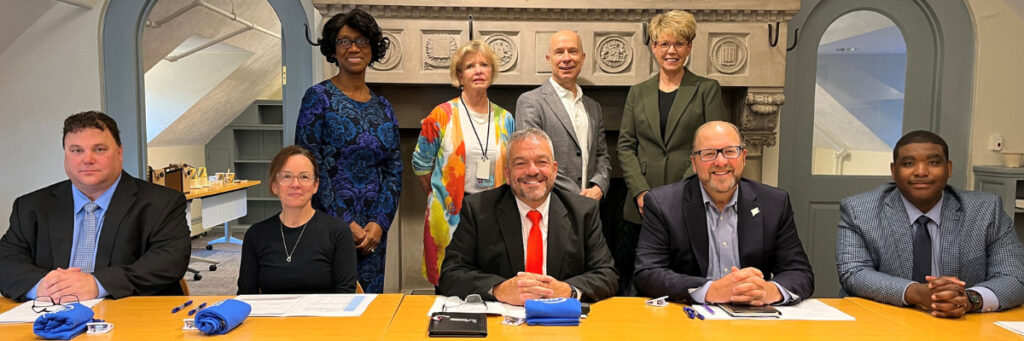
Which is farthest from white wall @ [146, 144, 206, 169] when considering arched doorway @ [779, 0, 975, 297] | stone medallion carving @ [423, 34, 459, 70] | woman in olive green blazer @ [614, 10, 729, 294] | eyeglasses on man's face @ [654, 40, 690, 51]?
arched doorway @ [779, 0, 975, 297]

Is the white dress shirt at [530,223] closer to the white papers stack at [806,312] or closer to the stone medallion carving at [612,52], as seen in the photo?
the white papers stack at [806,312]

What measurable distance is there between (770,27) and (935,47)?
4.06 feet

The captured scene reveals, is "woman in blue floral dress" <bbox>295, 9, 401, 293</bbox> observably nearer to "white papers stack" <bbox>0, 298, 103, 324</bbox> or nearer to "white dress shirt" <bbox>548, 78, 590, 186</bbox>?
"white dress shirt" <bbox>548, 78, 590, 186</bbox>

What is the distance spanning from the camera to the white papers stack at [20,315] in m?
1.63

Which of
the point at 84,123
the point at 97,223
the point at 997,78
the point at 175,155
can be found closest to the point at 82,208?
the point at 97,223

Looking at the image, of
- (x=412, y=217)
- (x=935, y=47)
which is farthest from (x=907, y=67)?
(x=412, y=217)

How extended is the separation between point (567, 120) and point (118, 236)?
177 centimetres

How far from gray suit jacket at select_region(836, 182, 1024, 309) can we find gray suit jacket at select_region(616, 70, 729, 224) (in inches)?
31.4

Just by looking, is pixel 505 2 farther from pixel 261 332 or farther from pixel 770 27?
pixel 261 332

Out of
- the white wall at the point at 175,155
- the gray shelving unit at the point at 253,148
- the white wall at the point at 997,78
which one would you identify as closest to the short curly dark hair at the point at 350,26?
the white wall at the point at 997,78

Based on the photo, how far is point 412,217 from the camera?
3727 mm

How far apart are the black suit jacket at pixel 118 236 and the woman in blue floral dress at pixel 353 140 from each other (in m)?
0.63

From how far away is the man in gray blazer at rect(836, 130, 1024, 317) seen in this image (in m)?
2.03

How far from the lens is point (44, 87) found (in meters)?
3.64
